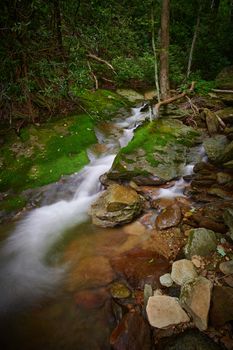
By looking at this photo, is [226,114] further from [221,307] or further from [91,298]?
[91,298]

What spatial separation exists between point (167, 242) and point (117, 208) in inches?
51.2

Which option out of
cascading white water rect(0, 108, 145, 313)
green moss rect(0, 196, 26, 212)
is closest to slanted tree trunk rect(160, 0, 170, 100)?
cascading white water rect(0, 108, 145, 313)

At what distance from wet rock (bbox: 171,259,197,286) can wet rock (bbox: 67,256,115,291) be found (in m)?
1.06

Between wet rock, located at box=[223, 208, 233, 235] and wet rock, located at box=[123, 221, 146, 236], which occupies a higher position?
wet rock, located at box=[223, 208, 233, 235]

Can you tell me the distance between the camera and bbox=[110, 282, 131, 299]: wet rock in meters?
4.25

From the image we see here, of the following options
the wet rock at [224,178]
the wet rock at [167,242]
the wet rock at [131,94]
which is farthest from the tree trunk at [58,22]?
the wet rock at [167,242]

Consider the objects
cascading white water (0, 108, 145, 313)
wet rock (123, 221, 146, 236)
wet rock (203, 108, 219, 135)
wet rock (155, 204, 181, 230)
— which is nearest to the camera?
cascading white water (0, 108, 145, 313)

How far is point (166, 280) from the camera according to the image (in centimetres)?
437

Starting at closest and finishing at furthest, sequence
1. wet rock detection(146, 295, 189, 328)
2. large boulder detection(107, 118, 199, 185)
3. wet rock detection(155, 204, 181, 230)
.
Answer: wet rock detection(146, 295, 189, 328), wet rock detection(155, 204, 181, 230), large boulder detection(107, 118, 199, 185)

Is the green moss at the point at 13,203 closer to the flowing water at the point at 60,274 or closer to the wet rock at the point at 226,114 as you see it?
the flowing water at the point at 60,274

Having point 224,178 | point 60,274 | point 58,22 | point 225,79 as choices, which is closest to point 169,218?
point 224,178

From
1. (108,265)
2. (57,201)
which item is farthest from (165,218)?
(57,201)

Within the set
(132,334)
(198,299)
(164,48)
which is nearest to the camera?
(132,334)

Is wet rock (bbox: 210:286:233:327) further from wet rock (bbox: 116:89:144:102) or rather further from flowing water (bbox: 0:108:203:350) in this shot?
wet rock (bbox: 116:89:144:102)
